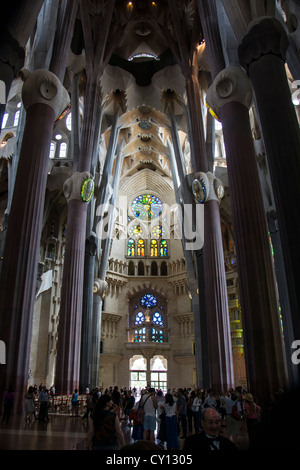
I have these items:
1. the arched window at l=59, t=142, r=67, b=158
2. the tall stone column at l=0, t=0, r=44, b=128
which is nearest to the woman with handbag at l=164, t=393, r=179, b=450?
the tall stone column at l=0, t=0, r=44, b=128

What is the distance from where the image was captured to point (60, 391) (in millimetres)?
14891

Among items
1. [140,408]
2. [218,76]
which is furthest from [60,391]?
[218,76]

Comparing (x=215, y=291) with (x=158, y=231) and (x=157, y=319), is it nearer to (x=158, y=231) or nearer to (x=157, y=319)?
(x=157, y=319)

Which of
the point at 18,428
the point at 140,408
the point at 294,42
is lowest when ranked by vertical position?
the point at 18,428

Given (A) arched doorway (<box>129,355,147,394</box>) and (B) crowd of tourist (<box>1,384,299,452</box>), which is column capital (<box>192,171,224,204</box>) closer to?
(B) crowd of tourist (<box>1,384,299,452</box>)

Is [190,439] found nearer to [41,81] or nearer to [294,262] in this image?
[294,262]

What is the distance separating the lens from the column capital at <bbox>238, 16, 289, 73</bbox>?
30.2 feet

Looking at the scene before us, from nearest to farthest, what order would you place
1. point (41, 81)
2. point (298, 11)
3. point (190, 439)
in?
point (190, 439), point (41, 81), point (298, 11)

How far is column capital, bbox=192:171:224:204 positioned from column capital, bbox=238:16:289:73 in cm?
827

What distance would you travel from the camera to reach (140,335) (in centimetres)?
3350

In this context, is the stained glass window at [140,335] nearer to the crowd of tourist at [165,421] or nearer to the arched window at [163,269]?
the arched window at [163,269]

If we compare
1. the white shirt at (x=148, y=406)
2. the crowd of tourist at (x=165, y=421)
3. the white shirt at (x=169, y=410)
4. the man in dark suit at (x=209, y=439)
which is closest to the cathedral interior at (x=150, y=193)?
the crowd of tourist at (x=165, y=421)

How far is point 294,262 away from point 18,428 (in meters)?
6.83

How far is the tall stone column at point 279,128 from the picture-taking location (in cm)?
735
